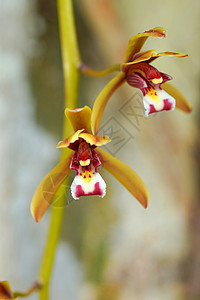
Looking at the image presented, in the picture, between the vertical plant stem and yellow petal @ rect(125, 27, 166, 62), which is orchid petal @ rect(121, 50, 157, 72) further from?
the vertical plant stem

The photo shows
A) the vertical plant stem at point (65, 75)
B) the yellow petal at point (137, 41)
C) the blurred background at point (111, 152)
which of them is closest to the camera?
the yellow petal at point (137, 41)

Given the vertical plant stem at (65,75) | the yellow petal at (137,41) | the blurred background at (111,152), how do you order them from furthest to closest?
the blurred background at (111,152) → the vertical plant stem at (65,75) → the yellow petal at (137,41)

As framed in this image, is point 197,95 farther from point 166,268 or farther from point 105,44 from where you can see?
point 166,268

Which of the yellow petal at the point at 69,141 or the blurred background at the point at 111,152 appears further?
the blurred background at the point at 111,152

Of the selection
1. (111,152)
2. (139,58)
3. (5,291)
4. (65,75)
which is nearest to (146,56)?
(139,58)

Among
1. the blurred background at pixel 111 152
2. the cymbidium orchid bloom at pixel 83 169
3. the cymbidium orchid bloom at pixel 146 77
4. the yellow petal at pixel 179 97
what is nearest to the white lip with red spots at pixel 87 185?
the cymbidium orchid bloom at pixel 83 169

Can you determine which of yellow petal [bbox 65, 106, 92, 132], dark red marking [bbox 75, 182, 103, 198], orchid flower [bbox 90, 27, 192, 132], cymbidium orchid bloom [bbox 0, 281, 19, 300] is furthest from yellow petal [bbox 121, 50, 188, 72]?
cymbidium orchid bloom [bbox 0, 281, 19, 300]

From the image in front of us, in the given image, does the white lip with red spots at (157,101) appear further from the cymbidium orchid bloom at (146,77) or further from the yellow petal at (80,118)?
the yellow petal at (80,118)
